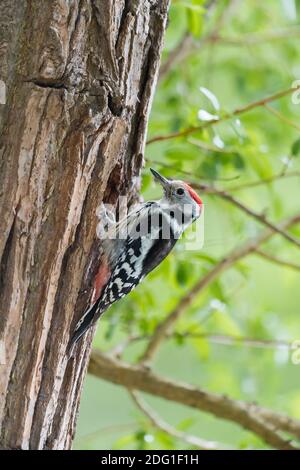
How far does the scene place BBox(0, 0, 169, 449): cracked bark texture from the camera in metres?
2.26

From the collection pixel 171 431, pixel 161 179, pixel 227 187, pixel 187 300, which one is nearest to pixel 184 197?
pixel 161 179

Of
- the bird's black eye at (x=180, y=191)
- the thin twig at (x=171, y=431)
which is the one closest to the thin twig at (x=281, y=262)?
the bird's black eye at (x=180, y=191)

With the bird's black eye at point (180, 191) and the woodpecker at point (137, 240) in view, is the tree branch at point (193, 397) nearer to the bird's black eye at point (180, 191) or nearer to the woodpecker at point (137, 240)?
the woodpecker at point (137, 240)

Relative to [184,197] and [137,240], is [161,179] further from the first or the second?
[137,240]

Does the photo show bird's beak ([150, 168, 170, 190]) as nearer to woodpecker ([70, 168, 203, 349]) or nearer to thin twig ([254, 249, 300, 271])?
woodpecker ([70, 168, 203, 349])

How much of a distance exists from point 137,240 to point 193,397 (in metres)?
0.75

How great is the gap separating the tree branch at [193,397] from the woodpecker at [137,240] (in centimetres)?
62

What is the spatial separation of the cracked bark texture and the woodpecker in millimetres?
128

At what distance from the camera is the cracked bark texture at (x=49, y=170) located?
226 centimetres

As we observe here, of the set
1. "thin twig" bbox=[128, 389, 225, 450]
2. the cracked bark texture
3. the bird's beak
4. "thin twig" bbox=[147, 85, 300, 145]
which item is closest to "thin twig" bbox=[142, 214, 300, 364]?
"thin twig" bbox=[128, 389, 225, 450]

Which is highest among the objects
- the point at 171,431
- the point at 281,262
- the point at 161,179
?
the point at 161,179

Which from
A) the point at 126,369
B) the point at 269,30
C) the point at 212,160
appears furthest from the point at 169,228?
the point at 269,30

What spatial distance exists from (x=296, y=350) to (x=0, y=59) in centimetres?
204

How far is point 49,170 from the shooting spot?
229 centimetres
